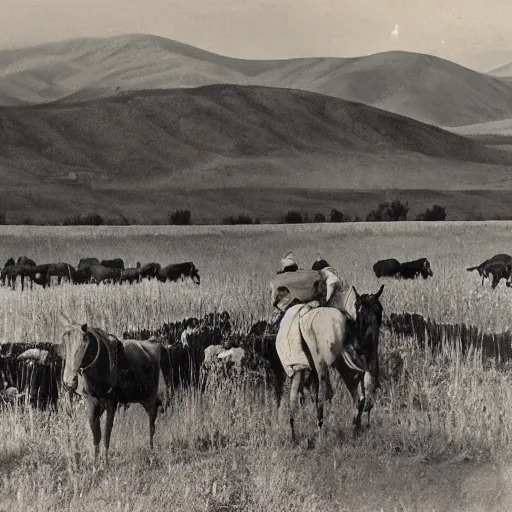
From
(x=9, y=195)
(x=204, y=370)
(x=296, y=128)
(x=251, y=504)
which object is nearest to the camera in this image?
(x=251, y=504)

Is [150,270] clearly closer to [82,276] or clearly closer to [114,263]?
[114,263]

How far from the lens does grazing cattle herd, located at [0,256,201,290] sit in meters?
5.99

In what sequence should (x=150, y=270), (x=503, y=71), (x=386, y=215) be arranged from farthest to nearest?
(x=503, y=71) < (x=386, y=215) < (x=150, y=270)

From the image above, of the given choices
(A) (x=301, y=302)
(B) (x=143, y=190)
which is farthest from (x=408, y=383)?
(B) (x=143, y=190)

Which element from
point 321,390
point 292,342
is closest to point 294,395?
point 321,390

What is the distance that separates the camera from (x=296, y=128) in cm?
659

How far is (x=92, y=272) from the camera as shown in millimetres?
6121

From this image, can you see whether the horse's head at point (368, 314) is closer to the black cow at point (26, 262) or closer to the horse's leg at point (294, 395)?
the horse's leg at point (294, 395)

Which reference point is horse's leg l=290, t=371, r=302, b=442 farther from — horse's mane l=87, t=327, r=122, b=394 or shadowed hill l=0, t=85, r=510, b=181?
shadowed hill l=0, t=85, r=510, b=181

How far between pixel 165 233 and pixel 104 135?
27.2 inches

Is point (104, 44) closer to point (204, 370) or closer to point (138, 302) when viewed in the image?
point (138, 302)

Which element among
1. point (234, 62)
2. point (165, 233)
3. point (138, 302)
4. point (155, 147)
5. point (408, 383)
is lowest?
point (408, 383)

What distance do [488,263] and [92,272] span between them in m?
2.54

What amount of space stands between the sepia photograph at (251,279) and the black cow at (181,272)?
14mm
